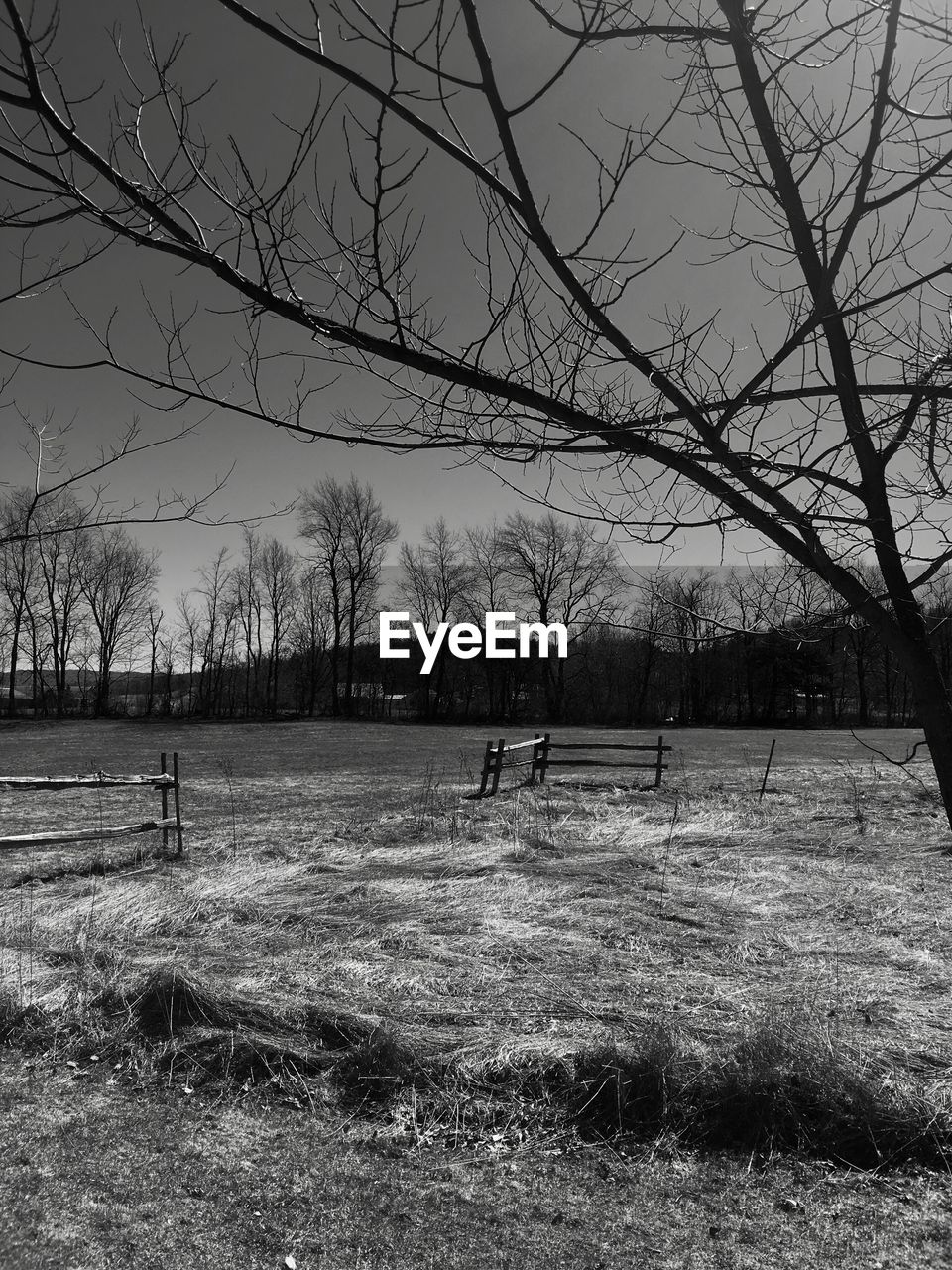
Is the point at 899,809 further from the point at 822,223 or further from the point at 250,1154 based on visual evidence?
the point at 822,223

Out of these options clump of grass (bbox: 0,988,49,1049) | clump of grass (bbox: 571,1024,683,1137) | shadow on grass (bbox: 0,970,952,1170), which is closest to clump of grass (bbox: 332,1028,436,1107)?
shadow on grass (bbox: 0,970,952,1170)

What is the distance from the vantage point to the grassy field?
311 cm

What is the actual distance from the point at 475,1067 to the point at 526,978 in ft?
4.26

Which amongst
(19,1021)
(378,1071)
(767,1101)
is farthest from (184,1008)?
(767,1101)

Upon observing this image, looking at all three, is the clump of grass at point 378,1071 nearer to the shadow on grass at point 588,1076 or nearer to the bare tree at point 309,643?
the shadow on grass at point 588,1076

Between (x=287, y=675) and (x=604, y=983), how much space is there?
65.5 meters

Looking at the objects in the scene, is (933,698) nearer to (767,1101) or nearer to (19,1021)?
(767,1101)

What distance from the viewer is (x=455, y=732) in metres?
43.5

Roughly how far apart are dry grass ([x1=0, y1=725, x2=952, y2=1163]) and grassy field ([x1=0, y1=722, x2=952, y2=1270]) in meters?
0.02

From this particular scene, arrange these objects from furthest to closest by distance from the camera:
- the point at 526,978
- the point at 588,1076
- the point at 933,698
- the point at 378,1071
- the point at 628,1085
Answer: the point at 526,978 < the point at 378,1071 < the point at 588,1076 < the point at 628,1085 < the point at 933,698

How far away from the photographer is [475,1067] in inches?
167

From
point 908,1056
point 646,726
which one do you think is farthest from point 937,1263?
point 646,726

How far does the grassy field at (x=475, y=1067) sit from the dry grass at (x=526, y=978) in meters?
0.02

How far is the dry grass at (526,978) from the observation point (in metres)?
3.93
